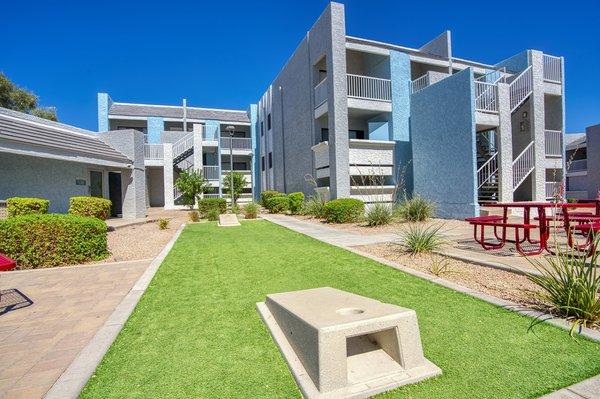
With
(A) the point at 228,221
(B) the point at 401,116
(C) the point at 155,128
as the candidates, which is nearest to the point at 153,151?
(C) the point at 155,128

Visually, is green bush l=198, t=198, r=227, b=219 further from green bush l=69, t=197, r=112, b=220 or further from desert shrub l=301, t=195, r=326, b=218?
green bush l=69, t=197, r=112, b=220

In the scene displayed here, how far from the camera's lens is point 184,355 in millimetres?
2924

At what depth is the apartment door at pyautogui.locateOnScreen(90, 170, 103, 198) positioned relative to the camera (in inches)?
635

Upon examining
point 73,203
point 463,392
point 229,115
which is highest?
point 229,115

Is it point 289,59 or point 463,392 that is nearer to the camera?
point 463,392

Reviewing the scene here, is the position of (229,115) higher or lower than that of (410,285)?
higher

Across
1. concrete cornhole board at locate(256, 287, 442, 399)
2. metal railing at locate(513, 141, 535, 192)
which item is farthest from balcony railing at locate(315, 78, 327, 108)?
concrete cornhole board at locate(256, 287, 442, 399)

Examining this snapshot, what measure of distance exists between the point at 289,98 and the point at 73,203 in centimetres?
1517

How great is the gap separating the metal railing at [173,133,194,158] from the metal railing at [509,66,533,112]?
23.4 meters

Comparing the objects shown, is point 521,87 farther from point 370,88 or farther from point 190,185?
point 190,185

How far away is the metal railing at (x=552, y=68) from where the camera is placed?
56.0 feet

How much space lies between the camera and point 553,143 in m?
17.0

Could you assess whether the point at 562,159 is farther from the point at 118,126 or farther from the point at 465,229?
the point at 118,126

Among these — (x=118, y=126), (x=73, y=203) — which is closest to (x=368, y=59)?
(x=73, y=203)
